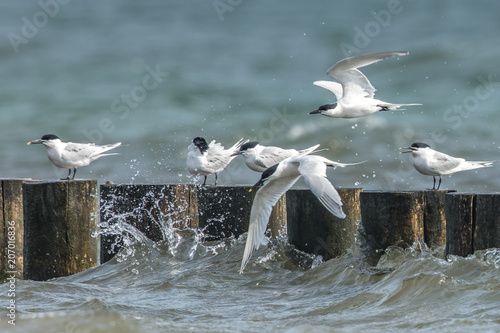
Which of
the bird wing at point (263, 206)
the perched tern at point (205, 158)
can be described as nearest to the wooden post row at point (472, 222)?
the bird wing at point (263, 206)

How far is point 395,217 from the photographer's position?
16.9 feet

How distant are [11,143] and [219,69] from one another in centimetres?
513

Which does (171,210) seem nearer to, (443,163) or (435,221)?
(435,221)

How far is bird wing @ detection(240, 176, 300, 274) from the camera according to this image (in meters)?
5.44

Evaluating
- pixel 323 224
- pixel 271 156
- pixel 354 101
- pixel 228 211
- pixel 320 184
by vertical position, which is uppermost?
pixel 354 101

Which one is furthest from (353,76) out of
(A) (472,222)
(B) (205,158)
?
(A) (472,222)

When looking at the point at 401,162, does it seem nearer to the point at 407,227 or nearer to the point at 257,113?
the point at 257,113

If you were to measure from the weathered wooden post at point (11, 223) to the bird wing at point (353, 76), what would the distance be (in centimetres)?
327

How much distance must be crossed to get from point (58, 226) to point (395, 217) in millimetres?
2485

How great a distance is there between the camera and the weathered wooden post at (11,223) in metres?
6.18

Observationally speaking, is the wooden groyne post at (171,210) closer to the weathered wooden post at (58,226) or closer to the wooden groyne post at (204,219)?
the wooden groyne post at (204,219)

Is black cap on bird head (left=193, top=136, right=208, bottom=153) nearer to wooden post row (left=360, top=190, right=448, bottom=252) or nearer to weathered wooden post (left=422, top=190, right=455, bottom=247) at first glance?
wooden post row (left=360, top=190, right=448, bottom=252)

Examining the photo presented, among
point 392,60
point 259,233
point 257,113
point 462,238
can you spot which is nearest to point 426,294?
point 462,238

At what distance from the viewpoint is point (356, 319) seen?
4.38 meters
